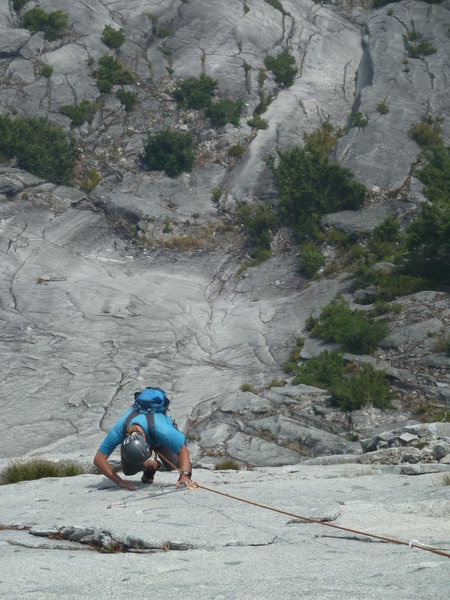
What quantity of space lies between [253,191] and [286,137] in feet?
11.8

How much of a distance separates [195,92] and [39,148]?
714 centimetres

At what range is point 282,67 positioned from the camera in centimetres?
3453

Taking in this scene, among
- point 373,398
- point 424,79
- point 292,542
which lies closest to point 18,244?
point 373,398

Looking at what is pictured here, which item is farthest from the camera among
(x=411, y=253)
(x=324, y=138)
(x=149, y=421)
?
(x=324, y=138)

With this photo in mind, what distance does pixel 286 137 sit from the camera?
3133cm

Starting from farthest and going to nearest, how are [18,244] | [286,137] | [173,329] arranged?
[286,137], [18,244], [173,329]

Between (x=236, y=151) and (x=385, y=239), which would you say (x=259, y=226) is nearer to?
(x=385, y=239)

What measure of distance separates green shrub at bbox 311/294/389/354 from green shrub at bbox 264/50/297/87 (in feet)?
53.2

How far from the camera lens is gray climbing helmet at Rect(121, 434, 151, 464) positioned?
25.6 ft

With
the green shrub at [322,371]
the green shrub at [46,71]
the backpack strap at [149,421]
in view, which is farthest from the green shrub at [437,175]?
the backpack strap at [149,421]

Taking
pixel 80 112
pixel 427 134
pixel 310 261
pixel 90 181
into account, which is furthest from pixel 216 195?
pixel 427 134

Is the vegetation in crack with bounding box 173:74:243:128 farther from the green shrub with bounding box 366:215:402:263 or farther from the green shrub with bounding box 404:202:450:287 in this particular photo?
the green shrub with bounding box 404:202:450:287

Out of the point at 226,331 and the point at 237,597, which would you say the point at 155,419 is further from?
the point at 226,331

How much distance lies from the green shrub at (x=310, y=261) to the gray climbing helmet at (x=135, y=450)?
17.0 meters
